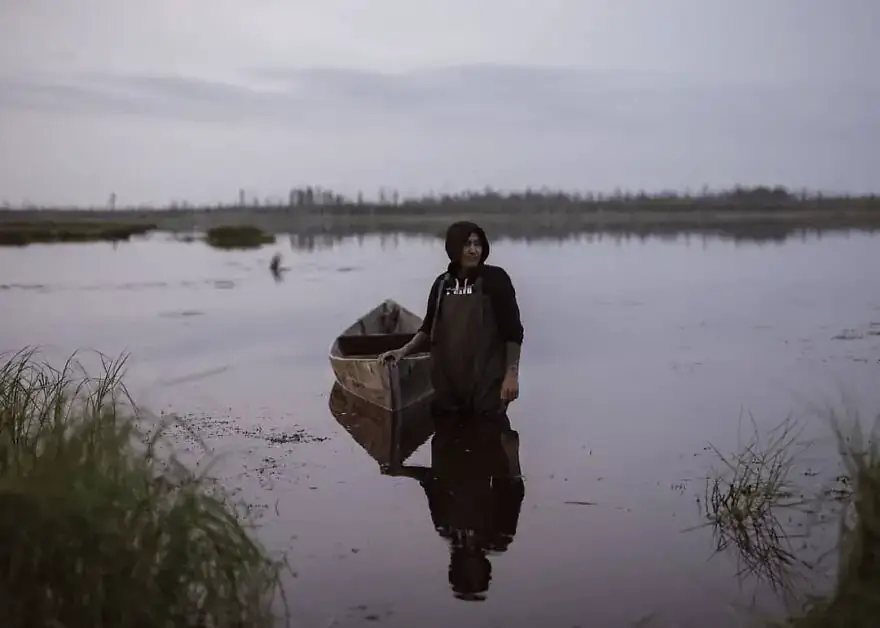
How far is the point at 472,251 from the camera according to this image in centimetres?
475

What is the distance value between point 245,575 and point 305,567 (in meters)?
1.11

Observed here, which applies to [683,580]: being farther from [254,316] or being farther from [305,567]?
[254,316]

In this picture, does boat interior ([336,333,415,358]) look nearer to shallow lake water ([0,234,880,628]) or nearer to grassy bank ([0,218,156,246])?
shallow lake water ([0,234,880,628])

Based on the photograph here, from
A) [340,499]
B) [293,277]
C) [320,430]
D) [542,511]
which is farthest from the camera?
[293,277]

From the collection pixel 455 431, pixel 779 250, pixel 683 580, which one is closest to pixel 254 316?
pixel 455 431

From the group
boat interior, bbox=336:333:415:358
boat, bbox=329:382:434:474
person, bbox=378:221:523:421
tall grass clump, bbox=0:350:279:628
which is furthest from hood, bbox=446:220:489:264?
boat interior, bbox=336:333:415:358

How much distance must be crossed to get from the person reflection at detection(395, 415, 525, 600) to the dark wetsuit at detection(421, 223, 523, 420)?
27 centimetres

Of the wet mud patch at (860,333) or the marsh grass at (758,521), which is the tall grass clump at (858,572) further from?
the wet mud patch at (860,333)

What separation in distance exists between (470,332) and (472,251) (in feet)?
1.34

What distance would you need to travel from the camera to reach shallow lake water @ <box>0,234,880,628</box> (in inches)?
140

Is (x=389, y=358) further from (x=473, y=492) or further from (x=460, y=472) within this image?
(x=473, y=492)

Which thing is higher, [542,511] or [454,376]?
[454,376]

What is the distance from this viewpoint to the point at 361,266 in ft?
85.2

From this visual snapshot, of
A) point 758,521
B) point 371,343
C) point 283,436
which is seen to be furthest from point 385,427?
point 758,521
